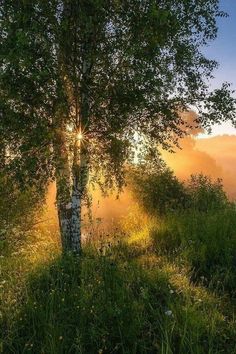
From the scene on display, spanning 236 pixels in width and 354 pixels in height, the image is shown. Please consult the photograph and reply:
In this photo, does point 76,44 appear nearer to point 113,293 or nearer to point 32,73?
point 32,73

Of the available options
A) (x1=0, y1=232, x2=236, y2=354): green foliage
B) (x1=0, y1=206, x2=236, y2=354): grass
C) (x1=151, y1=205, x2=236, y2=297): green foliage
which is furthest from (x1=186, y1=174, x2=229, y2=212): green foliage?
(x1=0, y1=232, x2=236, y2=354): green foliage

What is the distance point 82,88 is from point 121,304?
22.7ft

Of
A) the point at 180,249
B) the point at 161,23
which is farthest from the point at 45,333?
the point at 161,23

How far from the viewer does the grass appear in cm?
757

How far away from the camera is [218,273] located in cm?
1065

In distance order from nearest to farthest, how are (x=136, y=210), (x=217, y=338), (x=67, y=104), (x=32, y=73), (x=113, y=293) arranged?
(x=217, y=338)
(x=113, y=293)
(x=32, y=73)
(x=67, y=104)
(x=136, y=210)

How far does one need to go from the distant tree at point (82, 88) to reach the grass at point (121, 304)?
2916 mm

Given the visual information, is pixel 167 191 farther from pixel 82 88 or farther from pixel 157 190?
pixel 82 88

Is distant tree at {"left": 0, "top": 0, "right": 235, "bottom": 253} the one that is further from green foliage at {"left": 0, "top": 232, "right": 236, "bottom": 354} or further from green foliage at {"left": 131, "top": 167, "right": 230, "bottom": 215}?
green foliage at {"left": 131, "top": 167, "right": 230, "bottom": 215}

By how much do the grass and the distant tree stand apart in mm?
2916

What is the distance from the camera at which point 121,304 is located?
855 centimetres

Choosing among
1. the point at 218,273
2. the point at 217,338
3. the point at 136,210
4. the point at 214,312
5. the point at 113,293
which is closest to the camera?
the point at 217,338

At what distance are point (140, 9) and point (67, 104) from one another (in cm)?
361

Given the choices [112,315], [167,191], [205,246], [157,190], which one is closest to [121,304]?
[112,315]
